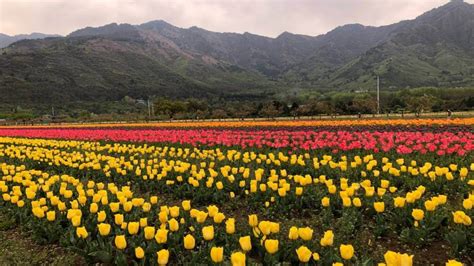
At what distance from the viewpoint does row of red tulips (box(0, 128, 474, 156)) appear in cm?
1196

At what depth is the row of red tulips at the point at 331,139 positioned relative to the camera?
1196cm

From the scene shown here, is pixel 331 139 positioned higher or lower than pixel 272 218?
higher

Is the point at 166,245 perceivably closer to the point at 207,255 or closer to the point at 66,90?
the point at 207,255

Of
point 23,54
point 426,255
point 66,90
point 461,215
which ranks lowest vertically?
point 426,255

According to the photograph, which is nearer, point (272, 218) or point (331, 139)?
point (272, 218)

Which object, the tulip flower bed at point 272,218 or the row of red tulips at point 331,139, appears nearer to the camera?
the tulip flower bed at point 272,218

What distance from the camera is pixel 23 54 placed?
17300 cm

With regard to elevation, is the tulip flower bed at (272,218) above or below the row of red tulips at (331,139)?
below

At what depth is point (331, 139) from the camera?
16266 mm

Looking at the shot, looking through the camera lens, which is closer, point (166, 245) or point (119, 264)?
point (119, 264)

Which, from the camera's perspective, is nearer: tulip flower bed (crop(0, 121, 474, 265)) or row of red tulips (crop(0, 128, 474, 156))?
tulip flower bed (crop(0, 121, 474, 265))

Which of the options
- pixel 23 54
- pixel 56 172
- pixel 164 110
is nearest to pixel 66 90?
pixel 23 54

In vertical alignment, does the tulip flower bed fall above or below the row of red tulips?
below

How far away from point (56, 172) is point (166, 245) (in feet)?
29.7
